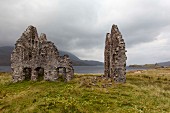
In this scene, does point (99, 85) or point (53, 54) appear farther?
point (53, 54)

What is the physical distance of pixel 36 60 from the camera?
4528 cm

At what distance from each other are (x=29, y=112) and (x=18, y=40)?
2549 cm

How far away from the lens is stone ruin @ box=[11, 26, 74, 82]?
4347cm

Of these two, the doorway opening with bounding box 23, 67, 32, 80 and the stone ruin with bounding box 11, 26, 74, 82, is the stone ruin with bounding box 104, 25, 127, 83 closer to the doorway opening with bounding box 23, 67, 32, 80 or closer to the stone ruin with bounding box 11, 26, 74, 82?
the stone ruin with bounding box 11, 26, 74, 82

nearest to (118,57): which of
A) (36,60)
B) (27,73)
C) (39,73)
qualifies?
(36,60)

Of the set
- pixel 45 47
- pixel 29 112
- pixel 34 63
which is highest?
pixel 45 47

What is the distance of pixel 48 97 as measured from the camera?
28.5 meters

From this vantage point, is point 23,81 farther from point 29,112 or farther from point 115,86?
point 29,112

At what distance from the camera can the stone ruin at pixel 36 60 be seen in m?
43.5

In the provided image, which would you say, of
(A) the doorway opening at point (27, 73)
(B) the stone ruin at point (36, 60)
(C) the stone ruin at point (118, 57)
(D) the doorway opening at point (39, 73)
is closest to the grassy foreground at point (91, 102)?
(C) the stone ruin at point (118, 57)

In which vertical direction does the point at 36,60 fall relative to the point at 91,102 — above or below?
above

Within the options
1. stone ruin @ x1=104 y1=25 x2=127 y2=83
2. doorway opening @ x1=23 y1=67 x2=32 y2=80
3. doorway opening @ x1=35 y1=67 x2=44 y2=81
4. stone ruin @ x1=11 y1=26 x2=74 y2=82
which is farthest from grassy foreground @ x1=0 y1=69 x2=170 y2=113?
doorway opening @ x1=23 y1=67 x2=32 y2=80

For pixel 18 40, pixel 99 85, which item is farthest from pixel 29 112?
pixel 18 40

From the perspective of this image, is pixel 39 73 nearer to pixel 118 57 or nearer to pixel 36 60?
pixel 36 60
